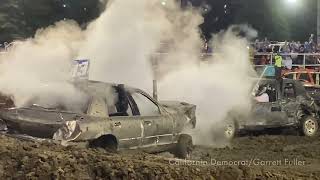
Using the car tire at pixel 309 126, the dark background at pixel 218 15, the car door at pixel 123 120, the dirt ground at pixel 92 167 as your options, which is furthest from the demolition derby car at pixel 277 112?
the dark background at pixel 218 15

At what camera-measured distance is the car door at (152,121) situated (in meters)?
9.61

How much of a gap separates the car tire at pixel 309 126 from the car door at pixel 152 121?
5.41 metres

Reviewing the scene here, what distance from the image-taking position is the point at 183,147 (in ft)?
34.2

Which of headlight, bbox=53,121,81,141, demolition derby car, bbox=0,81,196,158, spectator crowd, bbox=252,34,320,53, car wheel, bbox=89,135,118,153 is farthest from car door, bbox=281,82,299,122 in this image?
spectator crowd, bbox=252,34,320,53

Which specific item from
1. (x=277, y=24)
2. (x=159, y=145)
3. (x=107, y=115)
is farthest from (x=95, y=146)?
(x=277, y=24)

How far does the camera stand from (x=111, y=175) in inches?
269

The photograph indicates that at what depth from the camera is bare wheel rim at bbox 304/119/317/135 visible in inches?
572

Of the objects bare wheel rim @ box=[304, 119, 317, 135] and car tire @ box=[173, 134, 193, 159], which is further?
bare wheel rim @ box=[304, 119, 317, 135]

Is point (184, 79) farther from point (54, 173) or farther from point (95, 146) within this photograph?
point (54, 173)

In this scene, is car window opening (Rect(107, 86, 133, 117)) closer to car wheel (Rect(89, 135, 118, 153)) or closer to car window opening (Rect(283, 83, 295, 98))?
car wheel (Rect(89, 135, 118, 153))

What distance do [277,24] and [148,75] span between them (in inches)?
1081

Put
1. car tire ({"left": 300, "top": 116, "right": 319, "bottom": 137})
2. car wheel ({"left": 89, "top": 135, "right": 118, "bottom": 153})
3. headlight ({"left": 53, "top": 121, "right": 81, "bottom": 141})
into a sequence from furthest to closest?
1. car tire ({"left": 300, "top": 116, "right": 319, "bottom": 137})
2. car wheel ({"left": 89, "top": 135, "right": 118, "bottom": 153})
3. headlight ({"left": 53, "top": 121, "right": 81, "bottom": 141})

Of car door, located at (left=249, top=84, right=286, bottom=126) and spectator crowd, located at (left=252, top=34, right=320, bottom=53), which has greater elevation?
spectator crowd, located at (left=252, top=34, right=320, bottom=53)

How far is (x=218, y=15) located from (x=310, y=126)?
21.0 metres
